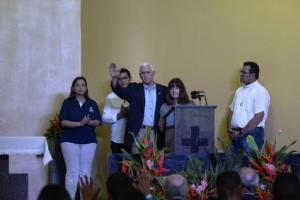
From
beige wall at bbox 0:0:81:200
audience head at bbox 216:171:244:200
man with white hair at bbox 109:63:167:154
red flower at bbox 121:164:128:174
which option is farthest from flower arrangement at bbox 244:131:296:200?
beige wall at bbox 0:0:81:200

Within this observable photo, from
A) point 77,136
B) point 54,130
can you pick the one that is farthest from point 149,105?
point 54,130

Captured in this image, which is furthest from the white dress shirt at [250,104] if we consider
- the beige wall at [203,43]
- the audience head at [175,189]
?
the audience head at [175,189]

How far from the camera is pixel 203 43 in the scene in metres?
7.71

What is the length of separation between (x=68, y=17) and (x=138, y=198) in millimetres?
5163

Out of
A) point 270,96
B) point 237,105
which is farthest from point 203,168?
point 270,96

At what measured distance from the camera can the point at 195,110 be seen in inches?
239

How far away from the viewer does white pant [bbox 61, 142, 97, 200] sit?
660cm

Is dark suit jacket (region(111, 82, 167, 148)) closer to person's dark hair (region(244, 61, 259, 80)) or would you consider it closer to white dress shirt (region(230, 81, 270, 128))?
white dress shirt (region(230, 81, 270, 128))

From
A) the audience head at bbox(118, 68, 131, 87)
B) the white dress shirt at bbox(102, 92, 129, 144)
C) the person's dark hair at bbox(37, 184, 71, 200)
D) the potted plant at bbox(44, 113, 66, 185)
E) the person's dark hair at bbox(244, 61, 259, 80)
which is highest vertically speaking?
the person's dark hair at bbox(244, 61, 259, 80)

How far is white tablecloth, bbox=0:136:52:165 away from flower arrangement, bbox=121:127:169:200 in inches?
32.5

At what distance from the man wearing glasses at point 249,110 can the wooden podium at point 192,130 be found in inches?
32.9

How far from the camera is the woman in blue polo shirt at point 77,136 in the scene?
21.7 feet

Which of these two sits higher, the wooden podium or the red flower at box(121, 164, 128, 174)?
the wooden podium

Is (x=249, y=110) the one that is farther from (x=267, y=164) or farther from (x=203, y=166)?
(x=203, y=166)
